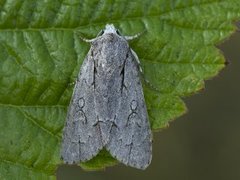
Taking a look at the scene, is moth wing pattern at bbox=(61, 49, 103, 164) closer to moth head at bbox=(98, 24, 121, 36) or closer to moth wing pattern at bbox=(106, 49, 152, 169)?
moth wing pattern at bbox=(106, 49, 152, 169)

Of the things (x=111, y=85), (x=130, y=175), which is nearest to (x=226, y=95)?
(x=130, y=175)

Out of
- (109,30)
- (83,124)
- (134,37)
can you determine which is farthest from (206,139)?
(109,30)

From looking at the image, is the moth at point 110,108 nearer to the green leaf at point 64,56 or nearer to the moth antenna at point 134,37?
the moth antenna at point 134,37

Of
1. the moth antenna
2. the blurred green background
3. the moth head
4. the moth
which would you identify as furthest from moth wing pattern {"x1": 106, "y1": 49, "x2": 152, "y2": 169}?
the blurred green background

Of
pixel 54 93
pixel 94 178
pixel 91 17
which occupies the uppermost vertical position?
pixel 91 17

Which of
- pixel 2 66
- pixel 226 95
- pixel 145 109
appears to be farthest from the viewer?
pixel 226 95

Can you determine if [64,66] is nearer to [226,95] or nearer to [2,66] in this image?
[2,66]
